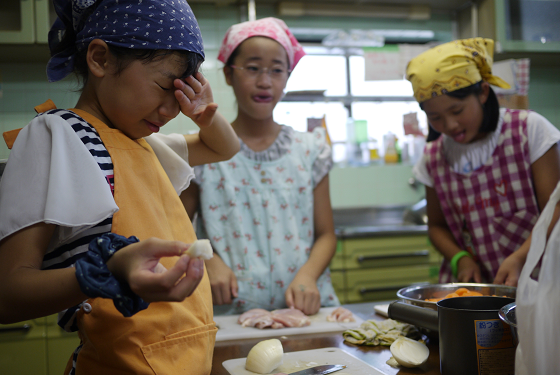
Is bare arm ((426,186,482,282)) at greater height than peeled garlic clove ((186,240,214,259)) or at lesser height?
lesser

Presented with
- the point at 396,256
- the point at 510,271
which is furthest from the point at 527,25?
the point at 510,271

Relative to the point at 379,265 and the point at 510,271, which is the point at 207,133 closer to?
the point at 510,271

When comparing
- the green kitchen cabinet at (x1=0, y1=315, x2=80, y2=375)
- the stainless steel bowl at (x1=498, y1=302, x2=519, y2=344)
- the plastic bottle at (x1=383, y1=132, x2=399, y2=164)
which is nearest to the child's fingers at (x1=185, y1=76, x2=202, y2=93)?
the stainless steel bowl at (x1=498, y1=302, x2=519, y2=344)

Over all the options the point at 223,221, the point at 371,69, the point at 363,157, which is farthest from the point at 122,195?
the point at 363,157

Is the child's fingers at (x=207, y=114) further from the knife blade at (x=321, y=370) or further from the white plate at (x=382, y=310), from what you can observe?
the white plate at (x=382, y=310)

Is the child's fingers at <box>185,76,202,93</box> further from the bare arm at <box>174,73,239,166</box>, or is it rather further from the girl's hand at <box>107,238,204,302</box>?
the girl's hand at <box>107,238,204,302</box>

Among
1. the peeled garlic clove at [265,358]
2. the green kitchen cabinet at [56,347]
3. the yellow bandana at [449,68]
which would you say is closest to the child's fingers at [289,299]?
the peeled garlic clove at [265,358]

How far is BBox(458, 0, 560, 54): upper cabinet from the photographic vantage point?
9.05 ft

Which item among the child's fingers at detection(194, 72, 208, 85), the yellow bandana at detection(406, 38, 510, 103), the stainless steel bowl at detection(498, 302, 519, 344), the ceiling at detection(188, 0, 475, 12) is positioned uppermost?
the ceiling at detection(188, 0, 475, 12)

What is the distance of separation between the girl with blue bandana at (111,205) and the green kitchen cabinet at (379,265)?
1.91 m

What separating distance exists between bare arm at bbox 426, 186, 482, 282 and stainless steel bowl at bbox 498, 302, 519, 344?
69cm

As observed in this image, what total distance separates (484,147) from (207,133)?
2.83ft

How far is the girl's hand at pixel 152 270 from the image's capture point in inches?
17.3

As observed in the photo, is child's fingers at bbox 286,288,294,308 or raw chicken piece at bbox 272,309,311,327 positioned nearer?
raw chicken piece at bbox 272,309,311,327
